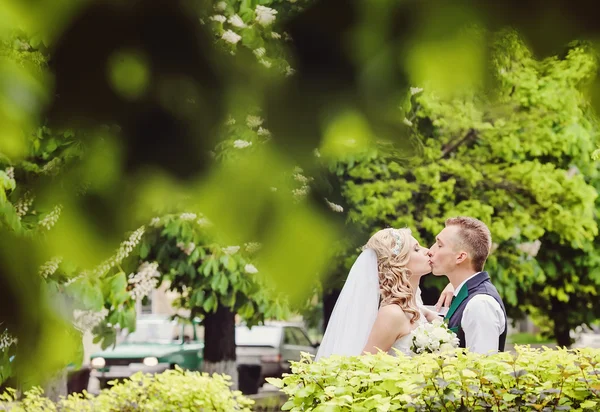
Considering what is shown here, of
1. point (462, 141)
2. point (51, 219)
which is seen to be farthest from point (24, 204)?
point (462, 141)

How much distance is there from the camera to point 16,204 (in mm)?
1286

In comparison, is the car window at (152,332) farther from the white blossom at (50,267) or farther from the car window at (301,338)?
the white blossom at (50,267)

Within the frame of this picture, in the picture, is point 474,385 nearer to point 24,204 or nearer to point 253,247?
point 253,247

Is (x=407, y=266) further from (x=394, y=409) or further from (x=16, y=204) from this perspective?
(x=16, y=204)

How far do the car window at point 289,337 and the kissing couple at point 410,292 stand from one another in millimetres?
12411

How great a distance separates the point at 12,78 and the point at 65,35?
11cm

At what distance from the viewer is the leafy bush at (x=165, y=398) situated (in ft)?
21.3

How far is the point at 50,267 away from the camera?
132 centimetres

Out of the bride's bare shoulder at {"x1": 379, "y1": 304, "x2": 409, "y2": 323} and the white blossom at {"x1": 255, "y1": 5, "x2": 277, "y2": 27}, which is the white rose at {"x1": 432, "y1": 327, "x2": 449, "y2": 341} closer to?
the bride's bare shoulder at {"x1": 379, "y1": 304, "x2": 409, "y2": 323}

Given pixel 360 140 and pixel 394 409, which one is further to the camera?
pixel 394 409

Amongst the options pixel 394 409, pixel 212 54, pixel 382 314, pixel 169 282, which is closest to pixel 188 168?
pixel 212 54

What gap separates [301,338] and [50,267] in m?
17.1

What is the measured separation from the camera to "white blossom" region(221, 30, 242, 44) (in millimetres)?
1194

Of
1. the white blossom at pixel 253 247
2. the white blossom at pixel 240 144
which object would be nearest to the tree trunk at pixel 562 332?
the white blossom at pixel 253 247
